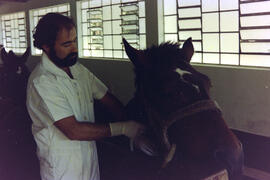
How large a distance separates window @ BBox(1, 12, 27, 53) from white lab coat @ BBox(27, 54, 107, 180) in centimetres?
1081

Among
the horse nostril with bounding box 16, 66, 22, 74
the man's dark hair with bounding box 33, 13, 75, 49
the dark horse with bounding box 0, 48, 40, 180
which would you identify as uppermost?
the man's dark hair with bounding box 33, 13, 75, 49

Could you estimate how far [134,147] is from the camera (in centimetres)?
154

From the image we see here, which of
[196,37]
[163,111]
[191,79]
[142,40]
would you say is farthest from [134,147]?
[142,40]

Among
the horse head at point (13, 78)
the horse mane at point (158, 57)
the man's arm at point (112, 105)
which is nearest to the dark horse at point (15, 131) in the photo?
the horse head at point (13, 78)

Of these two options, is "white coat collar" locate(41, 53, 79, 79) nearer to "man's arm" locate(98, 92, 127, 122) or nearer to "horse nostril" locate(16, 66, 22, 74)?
"man's arm" locate(98, 92, 127, 122)

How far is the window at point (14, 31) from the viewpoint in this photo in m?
11.9

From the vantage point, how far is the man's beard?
1.62m

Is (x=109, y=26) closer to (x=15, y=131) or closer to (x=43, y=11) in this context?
(x=43, y=11)

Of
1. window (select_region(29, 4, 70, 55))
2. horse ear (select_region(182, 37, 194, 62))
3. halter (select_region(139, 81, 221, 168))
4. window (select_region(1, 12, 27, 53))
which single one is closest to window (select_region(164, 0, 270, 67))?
horse ear (select_region(182, 37, 194, 62))

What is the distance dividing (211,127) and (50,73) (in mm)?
804

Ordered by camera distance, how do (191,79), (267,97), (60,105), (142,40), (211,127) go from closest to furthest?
(211,127) → (191,79) → (60,105) → (267,97) → (142,40)

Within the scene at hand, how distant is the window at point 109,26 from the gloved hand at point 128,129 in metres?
5.52

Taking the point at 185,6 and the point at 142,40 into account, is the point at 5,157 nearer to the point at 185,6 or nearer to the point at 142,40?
the point at 185,6

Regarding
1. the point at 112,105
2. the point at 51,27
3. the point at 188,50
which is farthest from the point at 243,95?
the point at 51,27
